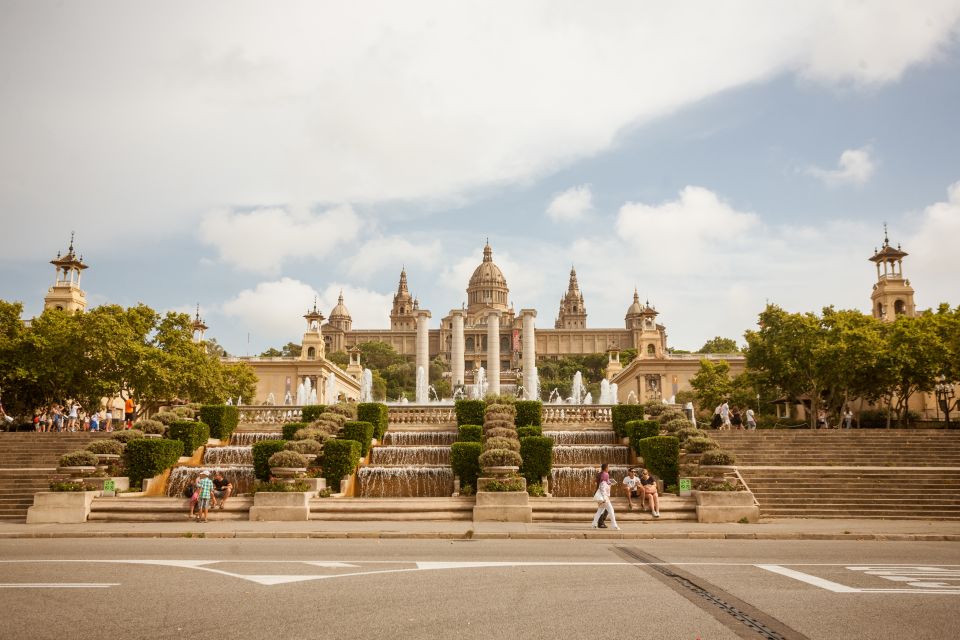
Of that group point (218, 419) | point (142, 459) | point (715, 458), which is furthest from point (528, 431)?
point (142, 459)

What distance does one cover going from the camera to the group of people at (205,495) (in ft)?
80.7

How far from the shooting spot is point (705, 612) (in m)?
10.1

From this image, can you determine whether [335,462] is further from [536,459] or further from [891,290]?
[891,290]

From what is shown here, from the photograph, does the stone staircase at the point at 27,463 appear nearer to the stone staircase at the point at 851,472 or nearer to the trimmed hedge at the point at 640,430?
the trimmed hedge at the point at 640,430

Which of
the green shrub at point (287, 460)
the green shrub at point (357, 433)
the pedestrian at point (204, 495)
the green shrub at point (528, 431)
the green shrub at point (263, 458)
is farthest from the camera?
the green shrub at point (528, 431)

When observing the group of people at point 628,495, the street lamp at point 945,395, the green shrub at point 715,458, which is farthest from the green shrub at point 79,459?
the street lamp at point 945,395

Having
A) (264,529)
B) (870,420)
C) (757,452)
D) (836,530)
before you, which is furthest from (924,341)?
(264,529)

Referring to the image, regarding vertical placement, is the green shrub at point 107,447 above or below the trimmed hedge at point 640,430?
below

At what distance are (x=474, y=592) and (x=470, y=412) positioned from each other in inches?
1070

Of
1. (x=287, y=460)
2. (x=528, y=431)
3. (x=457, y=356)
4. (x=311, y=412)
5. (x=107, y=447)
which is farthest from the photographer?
(x=457, y=356)

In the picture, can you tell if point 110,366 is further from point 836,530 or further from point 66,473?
point 836,530

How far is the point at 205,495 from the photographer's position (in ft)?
80.5

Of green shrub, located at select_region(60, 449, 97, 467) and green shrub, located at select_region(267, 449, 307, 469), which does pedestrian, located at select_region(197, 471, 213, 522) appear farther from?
green shrub, located at select_region(60, 449, 97, 467)

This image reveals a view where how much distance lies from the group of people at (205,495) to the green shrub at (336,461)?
438 cm
